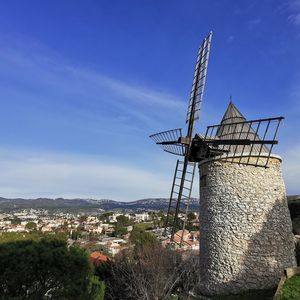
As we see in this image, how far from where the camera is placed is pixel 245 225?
12.5 m

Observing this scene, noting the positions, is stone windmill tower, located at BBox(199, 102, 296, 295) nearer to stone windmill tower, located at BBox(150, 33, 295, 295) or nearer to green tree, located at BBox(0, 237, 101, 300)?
stone windmill tower, located at BBox(150, 33, 295, 295)

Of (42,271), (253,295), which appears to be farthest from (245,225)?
(42,271)

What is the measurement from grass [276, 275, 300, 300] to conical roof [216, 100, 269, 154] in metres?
3.94

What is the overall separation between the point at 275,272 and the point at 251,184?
9.09 feet

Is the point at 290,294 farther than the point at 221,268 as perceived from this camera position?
No

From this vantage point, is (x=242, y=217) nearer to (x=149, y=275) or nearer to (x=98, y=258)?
(x=149, y=275)

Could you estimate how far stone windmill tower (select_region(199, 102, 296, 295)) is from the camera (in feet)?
40.5

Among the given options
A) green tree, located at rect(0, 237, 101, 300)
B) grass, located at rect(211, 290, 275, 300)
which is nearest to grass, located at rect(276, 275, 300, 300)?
grass, located at rect(211, 290, 275, 300)

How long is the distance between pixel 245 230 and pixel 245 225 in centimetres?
15

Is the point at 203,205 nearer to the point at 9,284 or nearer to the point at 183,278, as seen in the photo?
the point at 183,278

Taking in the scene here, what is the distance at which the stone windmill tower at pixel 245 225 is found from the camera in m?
12.4

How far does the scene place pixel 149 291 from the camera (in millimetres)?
15633

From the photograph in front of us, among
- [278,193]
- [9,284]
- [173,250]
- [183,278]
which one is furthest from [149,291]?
[9,284]

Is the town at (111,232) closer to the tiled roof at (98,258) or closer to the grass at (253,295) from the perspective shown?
the tiled roof at (98,258)
